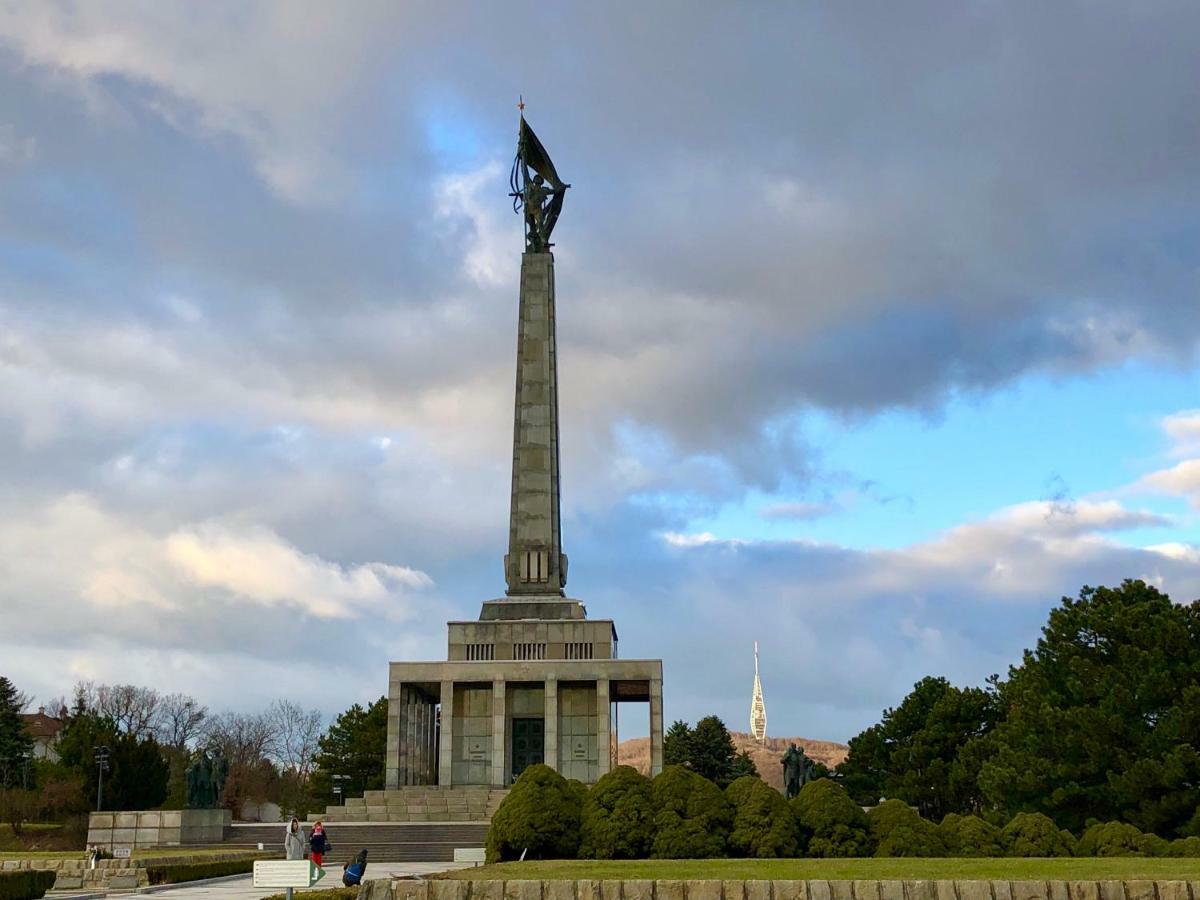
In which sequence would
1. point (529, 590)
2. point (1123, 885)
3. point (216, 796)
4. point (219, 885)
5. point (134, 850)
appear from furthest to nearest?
point (529, 590)
point (216, 796)
point (134, 850)
point (219, 885)
point (1123, 885)

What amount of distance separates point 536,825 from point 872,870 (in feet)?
Result: 23.7

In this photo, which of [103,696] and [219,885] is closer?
[219,885]

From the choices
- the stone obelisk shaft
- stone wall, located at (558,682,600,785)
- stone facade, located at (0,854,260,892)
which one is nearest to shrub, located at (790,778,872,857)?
stone facade, located at (0,854,260,892)

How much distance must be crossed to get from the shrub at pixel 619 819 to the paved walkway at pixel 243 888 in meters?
2.88

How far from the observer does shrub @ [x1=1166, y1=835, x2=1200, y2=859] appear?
20422 millimetres

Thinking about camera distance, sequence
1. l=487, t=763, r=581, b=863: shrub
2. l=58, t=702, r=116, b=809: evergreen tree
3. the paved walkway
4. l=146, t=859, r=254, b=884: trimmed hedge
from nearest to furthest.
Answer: l=487, t=763, r=581, b=863: shrub, the paved walkway, l=146, t=859, r=254, b=884: trimmed hedge, l=58, t=702, r=116, b=809: evergreen tree

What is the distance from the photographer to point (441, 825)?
36156 millimetres

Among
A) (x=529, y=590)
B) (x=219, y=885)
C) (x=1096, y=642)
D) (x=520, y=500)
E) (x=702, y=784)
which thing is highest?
(x=520, y=500)

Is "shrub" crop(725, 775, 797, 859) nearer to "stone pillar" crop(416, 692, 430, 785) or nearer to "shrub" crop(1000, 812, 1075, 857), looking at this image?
"shrub" crop(1000, 812, 1075, 857)

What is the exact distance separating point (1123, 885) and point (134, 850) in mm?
29701

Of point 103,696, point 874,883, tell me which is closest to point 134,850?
point 874,883

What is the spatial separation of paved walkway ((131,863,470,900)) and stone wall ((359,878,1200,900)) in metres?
5.90

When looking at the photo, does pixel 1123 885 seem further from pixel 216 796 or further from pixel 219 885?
pixel 216 796

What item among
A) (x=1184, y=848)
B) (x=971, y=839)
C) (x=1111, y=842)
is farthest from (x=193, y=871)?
(x=1184, y=848)
